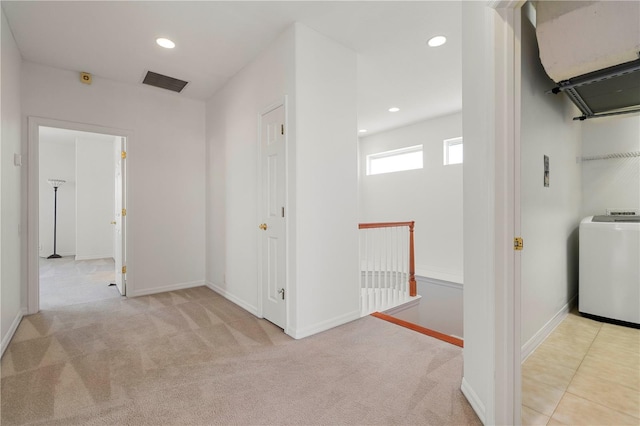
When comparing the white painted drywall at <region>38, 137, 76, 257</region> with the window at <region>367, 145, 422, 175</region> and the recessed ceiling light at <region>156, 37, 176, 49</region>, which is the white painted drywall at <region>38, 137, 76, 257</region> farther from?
the window at <region>367, 145, 422, 175</region>

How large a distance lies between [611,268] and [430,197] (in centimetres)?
291

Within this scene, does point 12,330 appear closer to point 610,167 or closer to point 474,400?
point 474,400

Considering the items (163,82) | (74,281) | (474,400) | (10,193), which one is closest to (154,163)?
(163,82)

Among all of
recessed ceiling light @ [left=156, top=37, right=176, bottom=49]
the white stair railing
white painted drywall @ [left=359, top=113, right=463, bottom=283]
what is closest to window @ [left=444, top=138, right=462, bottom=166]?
white painted drywall @ [left=359, top=113, right=463, bottom=283]

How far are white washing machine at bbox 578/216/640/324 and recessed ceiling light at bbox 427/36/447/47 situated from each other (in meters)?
2.19

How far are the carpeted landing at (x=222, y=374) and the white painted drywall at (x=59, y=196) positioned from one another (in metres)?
5.35

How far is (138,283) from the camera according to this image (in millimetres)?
3791

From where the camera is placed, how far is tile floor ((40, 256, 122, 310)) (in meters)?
3.67

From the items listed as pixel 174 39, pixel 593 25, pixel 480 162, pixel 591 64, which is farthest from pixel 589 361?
pixel 174 39

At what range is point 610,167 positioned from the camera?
3105 millimetres

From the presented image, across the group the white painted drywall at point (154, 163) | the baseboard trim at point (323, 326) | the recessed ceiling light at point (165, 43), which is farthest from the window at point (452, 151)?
the recessed ceiling light at point (165, 43)

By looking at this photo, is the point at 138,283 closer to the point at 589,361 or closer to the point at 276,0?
the point at 276,0

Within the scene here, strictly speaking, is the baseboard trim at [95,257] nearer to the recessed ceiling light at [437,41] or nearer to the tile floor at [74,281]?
the tile floor at [74,281]

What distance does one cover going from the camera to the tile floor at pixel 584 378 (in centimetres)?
156
